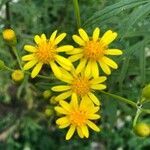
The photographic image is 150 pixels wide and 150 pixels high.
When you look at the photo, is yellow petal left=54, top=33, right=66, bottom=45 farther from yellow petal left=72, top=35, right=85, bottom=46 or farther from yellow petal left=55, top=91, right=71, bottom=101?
yellow petal left=55, top=91, right=71, bottom=101

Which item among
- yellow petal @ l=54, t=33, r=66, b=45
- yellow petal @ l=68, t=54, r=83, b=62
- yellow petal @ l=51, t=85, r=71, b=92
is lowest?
yellow petal @ l=51, t=85, r=71, b=92

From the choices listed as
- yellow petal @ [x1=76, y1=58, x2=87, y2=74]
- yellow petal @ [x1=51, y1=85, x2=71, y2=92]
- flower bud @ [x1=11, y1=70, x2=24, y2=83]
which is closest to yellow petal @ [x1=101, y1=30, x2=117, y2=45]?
yellow petal @ [x1=76, y1=58, x2=87, y2=74]

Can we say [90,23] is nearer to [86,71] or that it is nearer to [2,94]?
[86,71]

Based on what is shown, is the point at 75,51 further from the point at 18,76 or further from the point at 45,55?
the point at 18,76

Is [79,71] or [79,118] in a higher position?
[79,71]

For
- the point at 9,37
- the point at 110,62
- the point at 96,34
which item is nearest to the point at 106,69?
the point at 110,62
